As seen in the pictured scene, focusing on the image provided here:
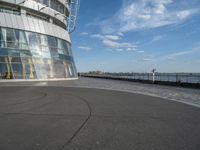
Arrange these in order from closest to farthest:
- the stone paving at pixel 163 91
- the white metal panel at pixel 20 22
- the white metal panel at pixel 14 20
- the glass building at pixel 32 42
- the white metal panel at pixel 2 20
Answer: the stone paving at pixel 163 91 < the glass building at pixel 32 42 < the white metal panel at pixel 2 20 < the white metal panel at pixel 14 20 < the white metal panel at pixel 20 22

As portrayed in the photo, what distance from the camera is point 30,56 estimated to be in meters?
29.2

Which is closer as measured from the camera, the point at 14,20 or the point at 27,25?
the point at 14,20

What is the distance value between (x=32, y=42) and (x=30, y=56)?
2.49m

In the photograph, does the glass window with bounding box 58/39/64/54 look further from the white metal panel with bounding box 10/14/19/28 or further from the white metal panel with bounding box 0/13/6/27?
the white metal panel with bounding box 0/13/6/27

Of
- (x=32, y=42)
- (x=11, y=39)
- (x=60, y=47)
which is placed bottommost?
(x=60, y=47)

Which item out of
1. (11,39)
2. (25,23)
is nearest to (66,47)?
(25,23)

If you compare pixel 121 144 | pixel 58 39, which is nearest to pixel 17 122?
pixel 121 144

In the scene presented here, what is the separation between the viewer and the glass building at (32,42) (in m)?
27.4

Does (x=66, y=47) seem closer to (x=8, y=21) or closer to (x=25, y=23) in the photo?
(x=25, y=23)

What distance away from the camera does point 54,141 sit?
15.4 feet

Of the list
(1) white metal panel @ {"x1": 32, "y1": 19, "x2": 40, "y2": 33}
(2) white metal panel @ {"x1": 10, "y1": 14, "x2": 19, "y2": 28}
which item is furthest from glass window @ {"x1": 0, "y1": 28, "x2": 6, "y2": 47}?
(1) white metal panel @ {"x1": 32, "y1": 19, "x2": 40, "y2": 33}

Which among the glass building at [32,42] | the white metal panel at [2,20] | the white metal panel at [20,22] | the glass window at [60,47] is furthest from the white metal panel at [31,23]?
the glass window at [60,47]

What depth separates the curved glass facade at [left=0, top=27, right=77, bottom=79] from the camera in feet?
88.5

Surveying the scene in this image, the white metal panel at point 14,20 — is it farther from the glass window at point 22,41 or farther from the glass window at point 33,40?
the glass window at point 33,40
